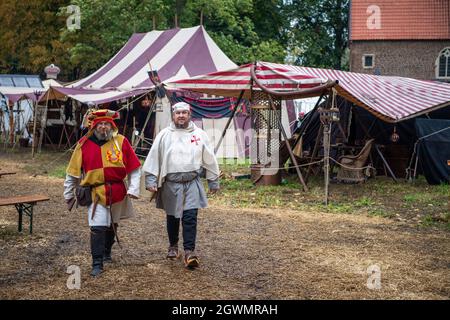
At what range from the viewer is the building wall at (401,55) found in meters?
38.7

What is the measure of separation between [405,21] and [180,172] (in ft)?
118

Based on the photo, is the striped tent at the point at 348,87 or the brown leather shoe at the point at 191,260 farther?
the striped tent at the point at 348,87

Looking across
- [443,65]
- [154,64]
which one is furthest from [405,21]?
[154,64]

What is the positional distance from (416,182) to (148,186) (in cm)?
888

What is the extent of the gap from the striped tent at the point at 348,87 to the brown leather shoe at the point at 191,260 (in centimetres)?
632

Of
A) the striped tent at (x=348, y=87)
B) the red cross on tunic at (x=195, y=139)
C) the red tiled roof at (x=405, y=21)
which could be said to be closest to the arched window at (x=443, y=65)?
the red tiled roof at (x=405, y=21)

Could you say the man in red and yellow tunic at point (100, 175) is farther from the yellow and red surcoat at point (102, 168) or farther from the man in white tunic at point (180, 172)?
the man in white tunic at point (180, 172)

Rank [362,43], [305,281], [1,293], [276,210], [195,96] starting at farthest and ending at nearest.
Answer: [362,43]
[195,96]
[276,210]
[305,281]
[1,293]

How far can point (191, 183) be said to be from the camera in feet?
19.3

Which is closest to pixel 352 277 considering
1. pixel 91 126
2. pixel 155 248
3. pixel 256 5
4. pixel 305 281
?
pixel 305 281

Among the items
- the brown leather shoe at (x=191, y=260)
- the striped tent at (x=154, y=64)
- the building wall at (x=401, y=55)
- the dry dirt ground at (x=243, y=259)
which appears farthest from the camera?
the building wall at (x=401, y=55)

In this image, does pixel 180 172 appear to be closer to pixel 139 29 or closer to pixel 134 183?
pixel 134 183

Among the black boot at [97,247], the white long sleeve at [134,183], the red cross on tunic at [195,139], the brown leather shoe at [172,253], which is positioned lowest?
the brown leather shoe at [172,253]

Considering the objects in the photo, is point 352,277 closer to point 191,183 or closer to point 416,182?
point 191,183
